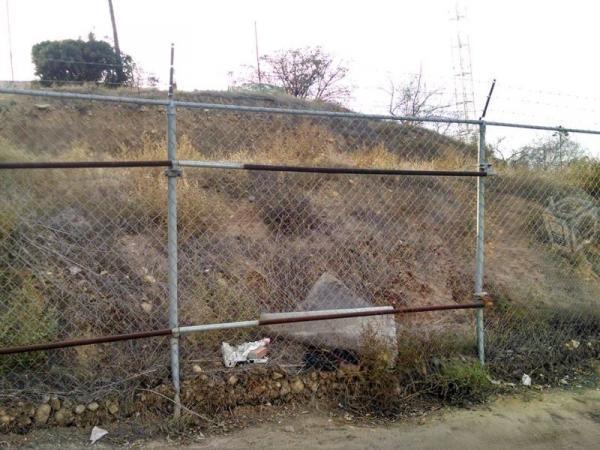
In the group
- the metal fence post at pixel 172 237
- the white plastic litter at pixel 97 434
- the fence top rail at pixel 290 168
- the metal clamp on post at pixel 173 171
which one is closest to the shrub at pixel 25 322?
the white plastic litter at pixel 97 434

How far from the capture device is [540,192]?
640 cm

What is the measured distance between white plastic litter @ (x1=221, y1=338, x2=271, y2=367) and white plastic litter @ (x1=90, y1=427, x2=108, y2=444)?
98 centimetres

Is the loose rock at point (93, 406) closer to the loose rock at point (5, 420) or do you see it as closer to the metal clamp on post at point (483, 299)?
the loose rock at point (5, 420)

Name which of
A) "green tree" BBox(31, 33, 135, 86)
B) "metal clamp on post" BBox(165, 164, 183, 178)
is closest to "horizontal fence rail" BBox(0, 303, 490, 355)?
"metal clamp on post" BBox(165, 164, 183, 178)

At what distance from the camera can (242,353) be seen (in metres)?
4.10

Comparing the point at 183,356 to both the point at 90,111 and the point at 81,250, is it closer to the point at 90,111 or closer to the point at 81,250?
the point at 81,250

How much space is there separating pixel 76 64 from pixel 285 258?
13.4m

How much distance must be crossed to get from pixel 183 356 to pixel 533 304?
3.60 meters

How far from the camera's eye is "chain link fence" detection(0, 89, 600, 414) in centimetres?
405

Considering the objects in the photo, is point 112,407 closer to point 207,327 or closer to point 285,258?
point 207,327

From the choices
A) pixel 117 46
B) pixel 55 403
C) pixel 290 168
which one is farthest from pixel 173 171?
pixel 117 46

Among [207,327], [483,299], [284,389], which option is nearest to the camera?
[207,327]

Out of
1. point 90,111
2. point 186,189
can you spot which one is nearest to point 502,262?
point 186,189

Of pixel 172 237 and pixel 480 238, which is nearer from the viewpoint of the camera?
pixel 172 237
